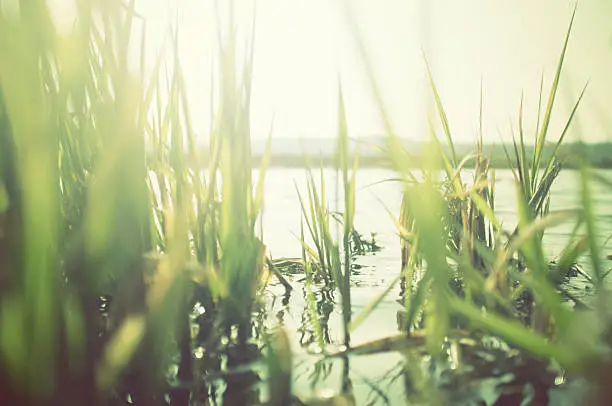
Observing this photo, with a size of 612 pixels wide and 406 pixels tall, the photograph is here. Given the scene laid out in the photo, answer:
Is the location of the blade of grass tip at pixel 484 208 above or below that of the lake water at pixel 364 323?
above

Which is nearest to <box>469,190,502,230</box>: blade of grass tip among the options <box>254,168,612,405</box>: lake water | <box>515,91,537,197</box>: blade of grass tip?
<box>254,168,612,405</box>: lake water

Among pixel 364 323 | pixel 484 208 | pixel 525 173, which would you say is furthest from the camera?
pixel 525 173

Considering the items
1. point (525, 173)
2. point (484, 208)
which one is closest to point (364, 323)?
point (484, 208)

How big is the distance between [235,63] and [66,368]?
42 cm

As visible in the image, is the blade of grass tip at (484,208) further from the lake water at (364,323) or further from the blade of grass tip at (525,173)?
the blade of grass tip at (525,173)

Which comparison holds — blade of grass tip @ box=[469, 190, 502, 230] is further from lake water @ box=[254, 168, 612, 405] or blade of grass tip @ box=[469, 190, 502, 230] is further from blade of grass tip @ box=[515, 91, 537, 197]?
blade of grass tip @ box=[515, 91, 537, 197]

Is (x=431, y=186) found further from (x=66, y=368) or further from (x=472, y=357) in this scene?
(x=66, y=368)

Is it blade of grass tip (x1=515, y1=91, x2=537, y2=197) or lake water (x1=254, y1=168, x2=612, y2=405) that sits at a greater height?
blade of grass tip (x1=515, y1=91, x2=537, y2=197)

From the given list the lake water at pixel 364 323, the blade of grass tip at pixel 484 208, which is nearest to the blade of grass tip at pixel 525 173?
the lake water at pixel 364 323

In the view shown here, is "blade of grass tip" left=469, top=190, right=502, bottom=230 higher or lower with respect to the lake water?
higher

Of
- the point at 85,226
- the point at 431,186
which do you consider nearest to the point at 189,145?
the point at 85,226

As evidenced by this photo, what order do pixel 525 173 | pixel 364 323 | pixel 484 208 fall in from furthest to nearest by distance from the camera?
pixel 525 173 < pixel 364 323 < pixel 484 208

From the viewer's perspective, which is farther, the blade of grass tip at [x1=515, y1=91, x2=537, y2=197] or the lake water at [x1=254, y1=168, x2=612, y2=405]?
the blade of grass tip at [x1=515, y1=91, x2=537, y2=197]

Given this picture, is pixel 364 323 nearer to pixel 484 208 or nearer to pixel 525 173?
pixel 484 208
